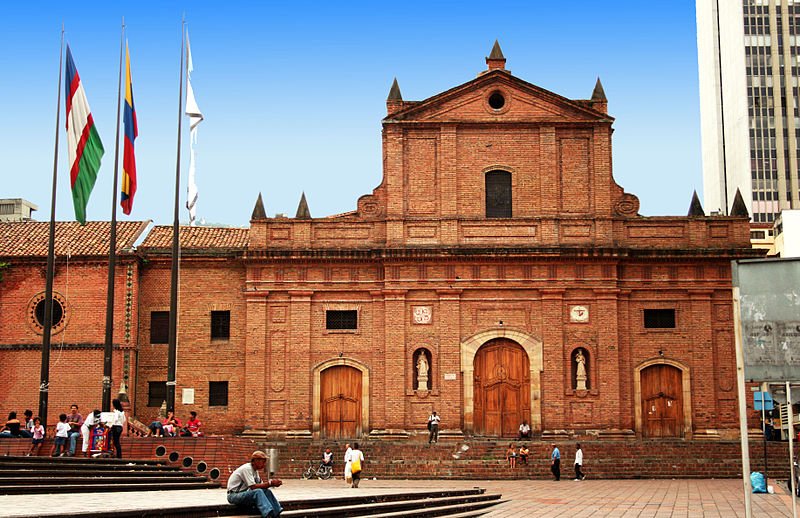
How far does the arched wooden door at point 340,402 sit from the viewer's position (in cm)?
3947

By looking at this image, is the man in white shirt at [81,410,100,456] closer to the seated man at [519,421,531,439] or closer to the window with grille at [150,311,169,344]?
the window with grille at [150,311,169,344]

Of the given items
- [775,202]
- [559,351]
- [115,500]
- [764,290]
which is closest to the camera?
[764,290]

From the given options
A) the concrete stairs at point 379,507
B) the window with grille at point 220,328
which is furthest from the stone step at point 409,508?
the window with grille at point 220,328

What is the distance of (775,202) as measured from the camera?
8006cm

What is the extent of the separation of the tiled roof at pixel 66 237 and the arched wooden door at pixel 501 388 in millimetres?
15217

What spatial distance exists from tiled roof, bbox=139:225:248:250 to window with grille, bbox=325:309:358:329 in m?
4.49

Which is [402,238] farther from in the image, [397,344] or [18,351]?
[18,351]

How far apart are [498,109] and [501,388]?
11.1 metres

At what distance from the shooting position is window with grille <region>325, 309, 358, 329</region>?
4016cm

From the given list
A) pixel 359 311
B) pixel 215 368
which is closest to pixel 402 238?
pixel 359 311

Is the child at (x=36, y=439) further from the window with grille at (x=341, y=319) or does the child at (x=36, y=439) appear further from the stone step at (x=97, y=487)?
the window with grille at (x=341, y=319)

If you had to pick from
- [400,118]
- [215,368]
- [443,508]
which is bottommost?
[443,508]

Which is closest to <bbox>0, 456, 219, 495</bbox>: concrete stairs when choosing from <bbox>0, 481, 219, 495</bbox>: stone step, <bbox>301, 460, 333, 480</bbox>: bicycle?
<bbox>0, 481, 219, 495</bbox>: stone step

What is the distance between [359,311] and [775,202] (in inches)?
2017
